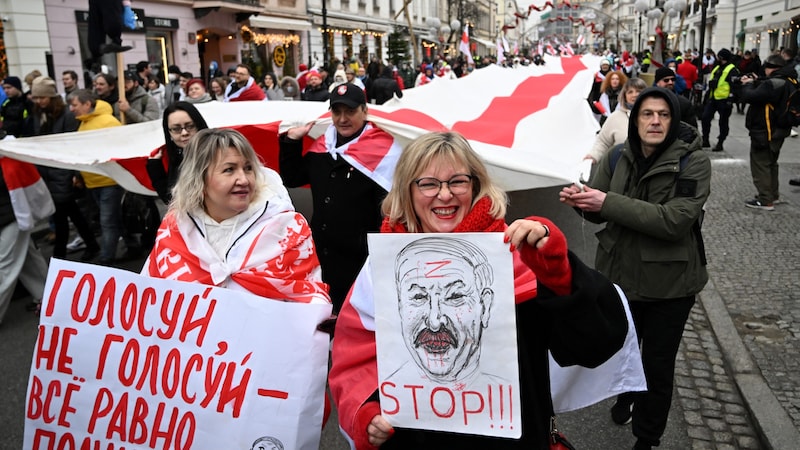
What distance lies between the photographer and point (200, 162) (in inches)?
111

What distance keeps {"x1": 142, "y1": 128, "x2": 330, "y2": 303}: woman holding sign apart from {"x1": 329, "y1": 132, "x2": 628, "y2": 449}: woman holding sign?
2.29 ft

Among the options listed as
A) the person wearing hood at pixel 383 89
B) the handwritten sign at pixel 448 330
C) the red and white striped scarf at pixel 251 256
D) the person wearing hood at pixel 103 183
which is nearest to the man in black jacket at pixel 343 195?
the red and white striped scarf at pixel 251 256

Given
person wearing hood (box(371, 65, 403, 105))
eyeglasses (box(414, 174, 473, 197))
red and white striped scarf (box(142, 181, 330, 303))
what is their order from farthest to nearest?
person wearing hood (box(371, 65, 403, 105)), red and white striped scarf (box(142, 181, 330, 303)), eyeglasses (box(414, 174, 473, 197))

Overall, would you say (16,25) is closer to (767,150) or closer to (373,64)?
(373,64)

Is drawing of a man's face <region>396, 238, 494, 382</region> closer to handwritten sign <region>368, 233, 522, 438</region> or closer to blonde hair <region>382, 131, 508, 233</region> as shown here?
handwritten sign <region>368, 233, 522, 438</region>

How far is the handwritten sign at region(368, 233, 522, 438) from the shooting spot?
1.78 meters

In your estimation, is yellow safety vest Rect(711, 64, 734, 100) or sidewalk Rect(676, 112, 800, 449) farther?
yellow safety vest Rect(711, 64, 734, 100)

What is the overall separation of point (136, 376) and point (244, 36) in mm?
27891

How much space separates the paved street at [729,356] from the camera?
12.4ft

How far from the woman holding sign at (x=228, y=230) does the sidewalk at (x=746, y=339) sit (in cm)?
254

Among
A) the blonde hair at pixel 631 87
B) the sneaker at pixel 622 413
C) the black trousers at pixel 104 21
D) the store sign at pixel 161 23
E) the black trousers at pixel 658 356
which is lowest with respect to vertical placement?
A: the sneaker at pixel 622 413

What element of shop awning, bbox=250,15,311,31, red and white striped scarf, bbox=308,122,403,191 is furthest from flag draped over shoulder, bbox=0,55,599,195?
shop awning, bbox=250,15,311,31

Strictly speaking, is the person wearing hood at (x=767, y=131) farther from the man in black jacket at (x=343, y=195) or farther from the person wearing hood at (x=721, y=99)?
the man in black jacket at (x=343, y=195)

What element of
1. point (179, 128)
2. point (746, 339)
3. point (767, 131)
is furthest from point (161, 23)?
point (746, 339)
